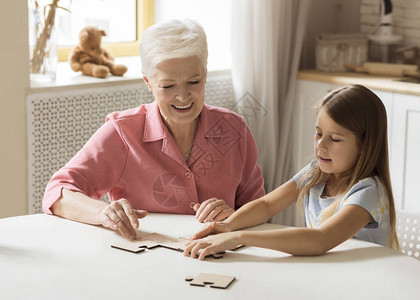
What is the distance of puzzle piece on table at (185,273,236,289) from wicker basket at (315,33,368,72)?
2408 millimetres

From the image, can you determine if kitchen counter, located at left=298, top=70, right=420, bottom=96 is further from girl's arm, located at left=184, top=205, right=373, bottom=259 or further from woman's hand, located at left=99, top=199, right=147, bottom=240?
woman's hand, located at left=99, top=199, right=147, bottom=240

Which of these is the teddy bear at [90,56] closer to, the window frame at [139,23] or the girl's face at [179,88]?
the window frame at [139,23]

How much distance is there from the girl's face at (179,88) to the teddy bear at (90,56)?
115 centimetres

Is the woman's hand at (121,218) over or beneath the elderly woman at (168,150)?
beneath

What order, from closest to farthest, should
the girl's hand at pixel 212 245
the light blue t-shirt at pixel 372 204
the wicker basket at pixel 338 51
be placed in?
the girl's hand at pixel 212 245
the light blue t-shirt at pixel 372 204
the wicker basket at pixel 338 51

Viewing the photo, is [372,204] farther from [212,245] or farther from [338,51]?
[338,51]

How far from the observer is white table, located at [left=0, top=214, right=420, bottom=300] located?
1.44 m

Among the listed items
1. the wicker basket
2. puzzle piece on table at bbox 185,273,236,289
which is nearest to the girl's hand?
puzzle piece on table at bbox 185,273,236,289

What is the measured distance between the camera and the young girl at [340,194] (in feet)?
5.39

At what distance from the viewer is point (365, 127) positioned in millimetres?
1806

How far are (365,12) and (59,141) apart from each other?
6.42 feet

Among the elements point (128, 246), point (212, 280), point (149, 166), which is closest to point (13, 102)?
point (149, 166)

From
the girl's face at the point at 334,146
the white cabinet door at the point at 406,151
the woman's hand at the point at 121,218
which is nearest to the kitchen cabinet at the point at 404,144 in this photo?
the white cabinet door at the point at 406,151

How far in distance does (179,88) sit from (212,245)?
57 centimetres
